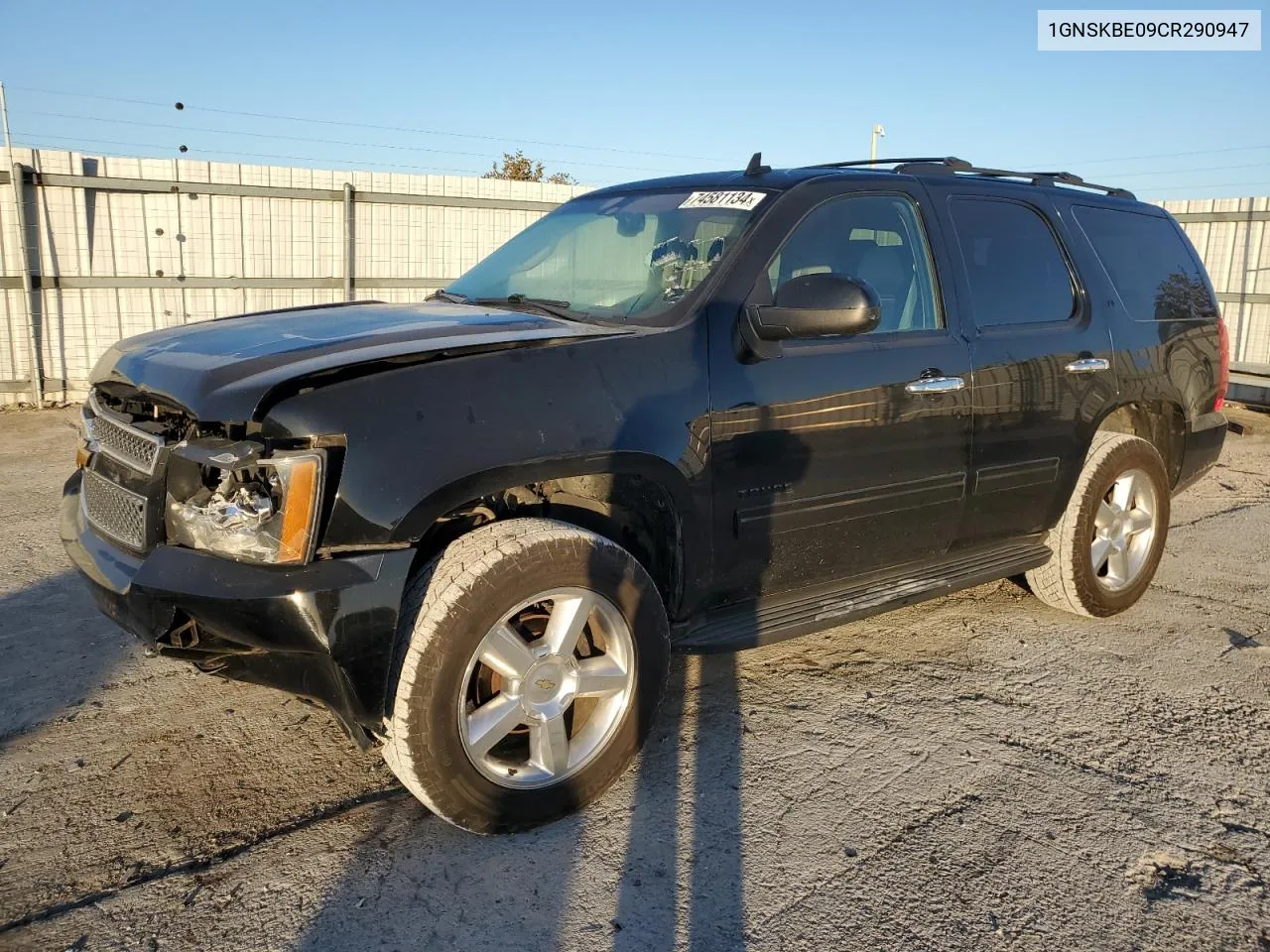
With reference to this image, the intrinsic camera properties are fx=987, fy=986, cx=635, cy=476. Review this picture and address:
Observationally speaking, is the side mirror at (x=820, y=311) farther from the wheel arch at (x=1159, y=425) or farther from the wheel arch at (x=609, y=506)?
the wheel arch at (x=1159, y=425)

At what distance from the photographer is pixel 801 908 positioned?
8.13 feet

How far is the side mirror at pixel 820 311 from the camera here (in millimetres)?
3207

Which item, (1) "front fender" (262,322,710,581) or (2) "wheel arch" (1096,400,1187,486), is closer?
(1) "front fender" (262,322,710,581)

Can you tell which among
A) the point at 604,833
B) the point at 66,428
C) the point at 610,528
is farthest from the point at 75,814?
the point at 66,428

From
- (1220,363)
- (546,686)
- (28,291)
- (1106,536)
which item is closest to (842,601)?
(546,686)

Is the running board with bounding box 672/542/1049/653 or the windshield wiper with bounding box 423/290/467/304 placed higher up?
the windshield wiper with bounding box 423/290/467/304

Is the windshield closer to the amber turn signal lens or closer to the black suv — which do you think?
the black suv

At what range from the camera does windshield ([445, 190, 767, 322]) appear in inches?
134

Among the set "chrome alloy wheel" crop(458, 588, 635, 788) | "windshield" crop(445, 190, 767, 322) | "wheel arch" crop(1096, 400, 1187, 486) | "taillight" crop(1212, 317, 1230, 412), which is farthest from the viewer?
"taillight" crop(1212, 317, 1230, 412)

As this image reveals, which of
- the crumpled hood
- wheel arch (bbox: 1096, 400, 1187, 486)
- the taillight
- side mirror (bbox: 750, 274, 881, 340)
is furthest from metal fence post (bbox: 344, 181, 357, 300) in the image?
side mirror (bbox: 750, 274, 881, 340)

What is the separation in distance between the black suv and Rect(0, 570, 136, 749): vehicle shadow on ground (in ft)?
2.46

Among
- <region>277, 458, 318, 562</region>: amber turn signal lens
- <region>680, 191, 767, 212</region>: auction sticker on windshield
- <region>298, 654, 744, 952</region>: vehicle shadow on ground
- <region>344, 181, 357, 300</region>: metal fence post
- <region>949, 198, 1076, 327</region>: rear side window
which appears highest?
<region>344, 181, 357, 300</region>: metal fence post

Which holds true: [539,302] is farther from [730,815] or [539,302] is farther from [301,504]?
[730,815]

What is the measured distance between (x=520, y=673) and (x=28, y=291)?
920 cm
